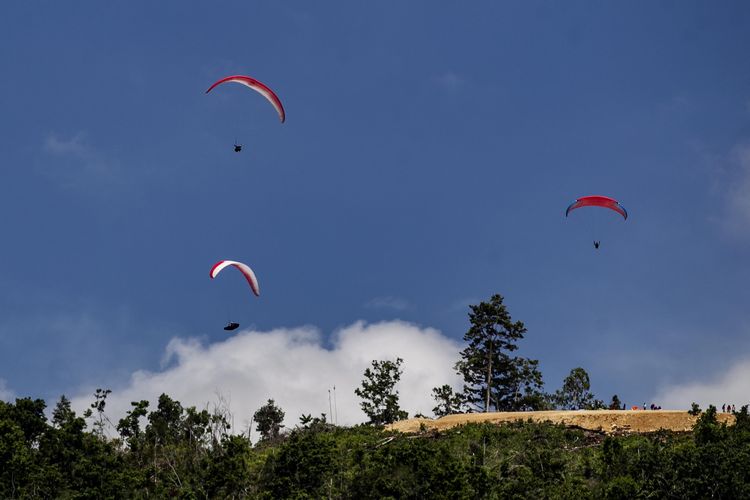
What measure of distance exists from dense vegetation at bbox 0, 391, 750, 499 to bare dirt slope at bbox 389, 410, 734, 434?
3.49 m

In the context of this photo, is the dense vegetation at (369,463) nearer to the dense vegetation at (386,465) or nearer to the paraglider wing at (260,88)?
the dense vegetation at (386,465)

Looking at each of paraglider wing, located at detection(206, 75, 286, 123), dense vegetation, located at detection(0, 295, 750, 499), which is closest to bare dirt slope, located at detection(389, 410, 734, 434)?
dense vegetation, located at detection(0, 295, 750, 499)

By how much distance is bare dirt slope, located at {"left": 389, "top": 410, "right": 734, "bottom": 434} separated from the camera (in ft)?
170

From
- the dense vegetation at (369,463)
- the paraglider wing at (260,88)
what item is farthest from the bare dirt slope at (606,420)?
the paraglider wing at (260,88)

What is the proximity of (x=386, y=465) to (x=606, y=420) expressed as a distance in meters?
26.7

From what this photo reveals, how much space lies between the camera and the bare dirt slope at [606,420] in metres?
51.7

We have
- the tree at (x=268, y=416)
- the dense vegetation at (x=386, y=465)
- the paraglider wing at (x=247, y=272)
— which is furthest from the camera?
the tree at (x=268, y=416)

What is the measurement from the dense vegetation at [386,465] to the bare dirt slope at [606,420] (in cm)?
349

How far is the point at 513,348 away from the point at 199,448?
147ft

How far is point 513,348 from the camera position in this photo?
82.1 metres

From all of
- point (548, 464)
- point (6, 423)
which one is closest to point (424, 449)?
point (548, 464)

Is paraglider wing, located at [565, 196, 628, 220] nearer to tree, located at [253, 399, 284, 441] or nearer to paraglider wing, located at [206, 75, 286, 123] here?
paraglider wing, located at [206, 75, 286, 123]

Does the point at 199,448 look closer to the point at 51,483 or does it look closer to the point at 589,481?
the point at 51,483

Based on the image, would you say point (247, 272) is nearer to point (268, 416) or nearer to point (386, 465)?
point (386, 465)
